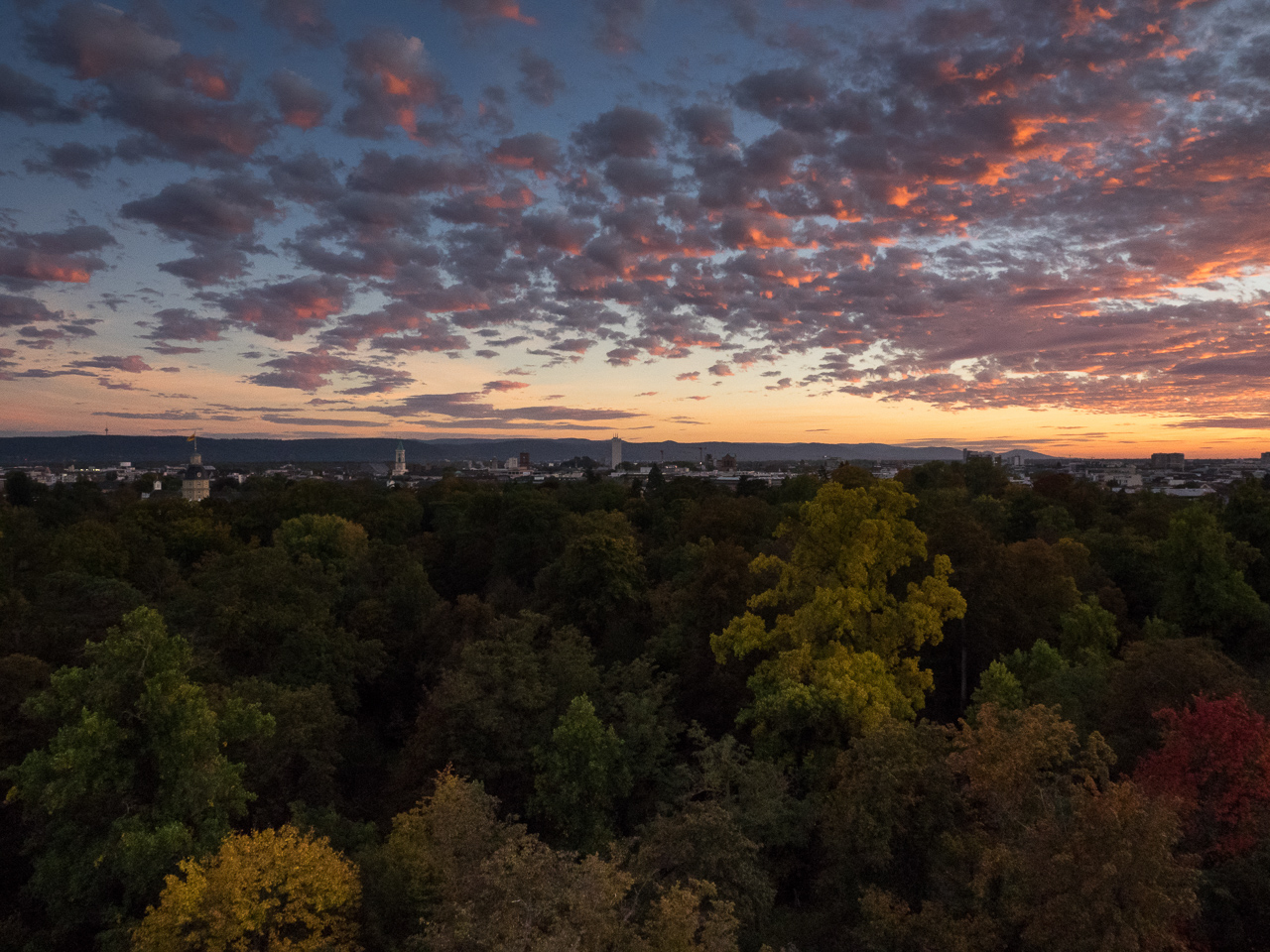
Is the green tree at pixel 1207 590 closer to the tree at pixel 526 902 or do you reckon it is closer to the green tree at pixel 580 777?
the green tree at pixel 580 777

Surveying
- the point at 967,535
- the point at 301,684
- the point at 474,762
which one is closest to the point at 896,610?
the point at 967,535

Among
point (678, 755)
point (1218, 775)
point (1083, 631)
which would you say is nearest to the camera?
point (1218, 775)

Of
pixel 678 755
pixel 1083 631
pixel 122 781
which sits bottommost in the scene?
pixel 678 755

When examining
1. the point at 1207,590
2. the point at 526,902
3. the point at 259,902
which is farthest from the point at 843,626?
the point at 1207,590

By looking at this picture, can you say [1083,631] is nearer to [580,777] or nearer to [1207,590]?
[1207,590]

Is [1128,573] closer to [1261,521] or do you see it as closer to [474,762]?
[1261,521]

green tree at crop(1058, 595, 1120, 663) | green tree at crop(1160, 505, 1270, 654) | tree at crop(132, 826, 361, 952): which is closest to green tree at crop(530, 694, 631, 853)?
tree at crop(132, 826, 361, 952)
